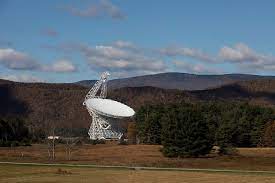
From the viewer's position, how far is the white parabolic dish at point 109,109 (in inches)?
5576

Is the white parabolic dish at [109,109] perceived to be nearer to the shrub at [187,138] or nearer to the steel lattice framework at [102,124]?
the steel lattice framework at [102,124]

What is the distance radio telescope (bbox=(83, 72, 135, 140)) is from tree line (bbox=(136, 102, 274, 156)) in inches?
312

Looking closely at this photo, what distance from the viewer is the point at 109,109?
470 ft

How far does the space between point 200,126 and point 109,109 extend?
3952cm

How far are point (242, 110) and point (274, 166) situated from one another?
276 feet

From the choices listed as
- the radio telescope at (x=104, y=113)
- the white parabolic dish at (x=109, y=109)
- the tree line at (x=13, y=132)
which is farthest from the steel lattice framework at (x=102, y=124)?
the tree line at (x=13, y=132)

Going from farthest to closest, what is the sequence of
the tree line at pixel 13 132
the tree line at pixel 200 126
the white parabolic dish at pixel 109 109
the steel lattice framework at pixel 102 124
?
Answer: 1. the tree line at pixel 13 132
2. the steel lattice framework at pixel 102 124
3. the white parabolic dish at pixel 109 109
4. the tree line at pixel 200 126

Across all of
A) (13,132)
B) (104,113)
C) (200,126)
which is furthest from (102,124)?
(200,126)

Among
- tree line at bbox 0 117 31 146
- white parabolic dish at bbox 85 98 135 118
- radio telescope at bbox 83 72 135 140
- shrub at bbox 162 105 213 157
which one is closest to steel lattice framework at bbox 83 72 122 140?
radio telescope at bbox 83 72 135 140

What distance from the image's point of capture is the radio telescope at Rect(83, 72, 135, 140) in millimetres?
142500

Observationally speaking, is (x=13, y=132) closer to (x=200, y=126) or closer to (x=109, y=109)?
(x=109, y=109)

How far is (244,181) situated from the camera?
5069 centimetres

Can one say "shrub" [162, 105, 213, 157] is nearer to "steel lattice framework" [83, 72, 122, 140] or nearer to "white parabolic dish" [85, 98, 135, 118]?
"white parabolic dish" [85, 98, 135, 118]

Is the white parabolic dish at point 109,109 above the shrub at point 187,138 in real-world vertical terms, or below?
above
